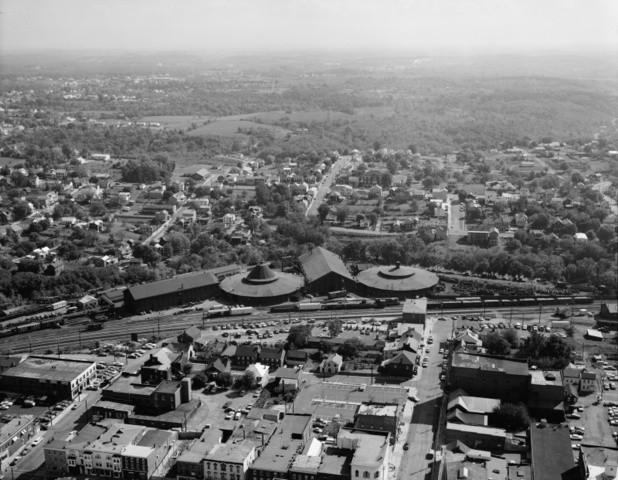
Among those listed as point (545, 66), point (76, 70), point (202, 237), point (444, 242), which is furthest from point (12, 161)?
point (545, 66)

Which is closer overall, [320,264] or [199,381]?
[199,381]

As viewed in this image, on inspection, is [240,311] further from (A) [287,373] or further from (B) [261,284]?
(A) [287,373]

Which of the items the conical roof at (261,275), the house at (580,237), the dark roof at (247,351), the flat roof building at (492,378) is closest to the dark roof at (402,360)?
the flat roof building at (492,378)

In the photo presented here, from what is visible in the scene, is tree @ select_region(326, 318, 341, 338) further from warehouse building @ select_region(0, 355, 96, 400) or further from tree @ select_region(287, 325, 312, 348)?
warehouse building @ select_region(0, 355, 96, 400)

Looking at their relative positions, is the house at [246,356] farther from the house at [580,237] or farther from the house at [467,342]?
the house at [580,237]

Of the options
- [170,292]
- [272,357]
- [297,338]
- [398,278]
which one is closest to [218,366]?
[272,357]

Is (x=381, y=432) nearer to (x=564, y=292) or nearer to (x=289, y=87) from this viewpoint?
(x=564, y=292)

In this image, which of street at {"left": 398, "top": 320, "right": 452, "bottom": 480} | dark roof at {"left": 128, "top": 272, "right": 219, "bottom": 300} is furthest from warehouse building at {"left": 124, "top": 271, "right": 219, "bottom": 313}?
street at {"left": 398, "top": 320, "right": 452, "bottom": 480}

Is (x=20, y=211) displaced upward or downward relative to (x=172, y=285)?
upward
